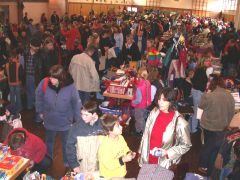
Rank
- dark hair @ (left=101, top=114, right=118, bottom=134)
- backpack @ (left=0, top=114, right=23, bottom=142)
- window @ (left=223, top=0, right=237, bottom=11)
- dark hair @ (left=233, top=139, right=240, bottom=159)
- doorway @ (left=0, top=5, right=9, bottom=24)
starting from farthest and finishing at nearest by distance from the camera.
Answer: window @ (left=223, top=0, right=237, bottom=11), doorway @ (left=0, top=5, right=9, bottom=24), backpack @ (left=0, top=114, right=23, bottom=142), dark hair @ (left=233, top=139, right=240, bottom=159), dark hair @ (left=101, top=114, right=118, bottom=134)

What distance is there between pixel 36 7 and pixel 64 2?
3.35 metres

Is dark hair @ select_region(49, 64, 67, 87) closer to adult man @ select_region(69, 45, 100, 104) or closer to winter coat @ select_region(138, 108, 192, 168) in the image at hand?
winter coat @ select_region(138, 108, 192, 168)

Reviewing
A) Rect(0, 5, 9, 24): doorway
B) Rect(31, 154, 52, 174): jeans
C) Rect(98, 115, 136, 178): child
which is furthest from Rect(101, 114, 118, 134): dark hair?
Rect(0, 5, 9, 24): doorway

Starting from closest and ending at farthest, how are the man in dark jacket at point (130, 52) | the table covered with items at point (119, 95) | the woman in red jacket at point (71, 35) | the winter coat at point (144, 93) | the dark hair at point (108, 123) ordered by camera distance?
the dark hair at point (108, 123) < the winter coat at point (144, 93) < the table covered with items at point (119, 95) < the man in dark jacket at point (130, 52) < the woman in red jacket at point (71, 35)

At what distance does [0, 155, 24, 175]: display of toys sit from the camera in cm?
342

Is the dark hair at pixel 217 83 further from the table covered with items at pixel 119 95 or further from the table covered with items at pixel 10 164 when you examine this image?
the table covered with items at pixel 10 164

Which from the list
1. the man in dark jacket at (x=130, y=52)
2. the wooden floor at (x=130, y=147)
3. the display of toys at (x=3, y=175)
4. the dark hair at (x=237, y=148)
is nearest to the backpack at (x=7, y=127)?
the wooden floor at (x=130, y=147)

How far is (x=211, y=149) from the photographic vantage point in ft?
15.7

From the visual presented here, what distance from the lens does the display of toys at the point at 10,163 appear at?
3418mm

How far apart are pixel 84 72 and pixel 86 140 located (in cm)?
303

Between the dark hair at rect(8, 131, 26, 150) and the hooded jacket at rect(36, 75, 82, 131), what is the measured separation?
2.05 feet

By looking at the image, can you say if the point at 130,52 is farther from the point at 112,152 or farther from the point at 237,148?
the point at 112,152

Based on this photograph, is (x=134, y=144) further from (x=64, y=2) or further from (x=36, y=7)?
(x=64, y=2)

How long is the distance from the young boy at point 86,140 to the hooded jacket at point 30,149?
27.8 inches
